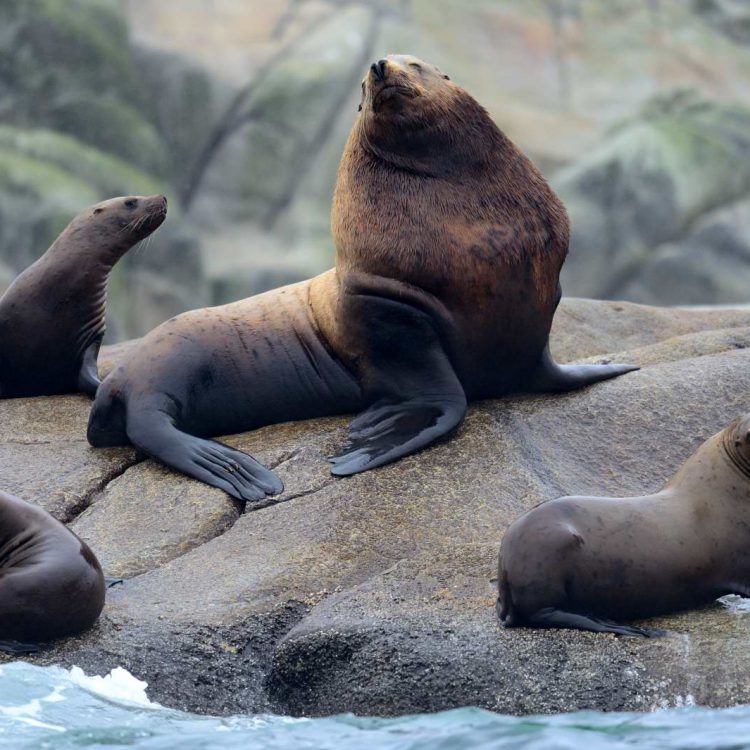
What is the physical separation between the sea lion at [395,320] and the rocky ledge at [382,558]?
17 cm

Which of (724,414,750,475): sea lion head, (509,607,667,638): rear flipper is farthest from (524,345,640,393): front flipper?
(509,607,667,638): rear flipper

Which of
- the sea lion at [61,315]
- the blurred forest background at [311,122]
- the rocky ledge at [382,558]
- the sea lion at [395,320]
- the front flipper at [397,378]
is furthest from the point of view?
the blurred forest background at [311,122]

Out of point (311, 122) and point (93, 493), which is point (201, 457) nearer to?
point (93, 493)

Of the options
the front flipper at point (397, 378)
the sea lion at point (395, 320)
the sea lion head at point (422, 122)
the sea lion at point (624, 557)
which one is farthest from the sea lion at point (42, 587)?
the sea lion head at point (422, 122)

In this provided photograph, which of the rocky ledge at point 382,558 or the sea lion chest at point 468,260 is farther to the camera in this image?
the sea lion chest at point 468,260

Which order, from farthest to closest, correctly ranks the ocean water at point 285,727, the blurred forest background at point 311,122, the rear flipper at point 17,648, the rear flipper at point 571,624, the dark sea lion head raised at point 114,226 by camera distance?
the blurred forest background at point 311,122, the dark sea lion head raised at point 114,226, the rear flipper at point 17,648, the rear flipper at point 571,624, the ocean water at point 285,727

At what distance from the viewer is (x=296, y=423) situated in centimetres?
705

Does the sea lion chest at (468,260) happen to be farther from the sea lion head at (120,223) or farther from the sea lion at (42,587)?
the sea lion at (42,587)

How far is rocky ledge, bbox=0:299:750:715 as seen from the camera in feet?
15.3

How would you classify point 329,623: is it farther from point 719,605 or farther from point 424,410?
point 424,410

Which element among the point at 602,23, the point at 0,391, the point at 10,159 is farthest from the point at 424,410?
the point at 602,23

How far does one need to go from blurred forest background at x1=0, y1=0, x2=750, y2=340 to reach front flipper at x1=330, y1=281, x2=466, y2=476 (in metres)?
11.4

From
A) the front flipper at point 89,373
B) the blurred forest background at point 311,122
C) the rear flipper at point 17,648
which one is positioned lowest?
the blurred forest background at point 311,122

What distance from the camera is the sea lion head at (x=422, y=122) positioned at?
22.7 feet
